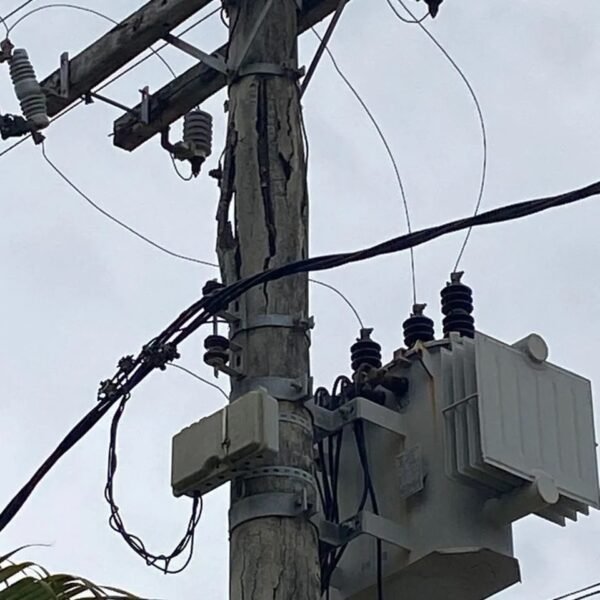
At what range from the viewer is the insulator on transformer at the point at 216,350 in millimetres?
6949

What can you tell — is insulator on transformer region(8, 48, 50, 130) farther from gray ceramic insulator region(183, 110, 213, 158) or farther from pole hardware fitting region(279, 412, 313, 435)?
pole hardware fitting region(279, 412, 313, 435)

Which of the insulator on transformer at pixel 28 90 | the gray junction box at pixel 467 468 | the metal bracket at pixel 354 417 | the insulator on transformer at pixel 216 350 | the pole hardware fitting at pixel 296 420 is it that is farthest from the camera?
the insulator on transformer at pixel 28 90

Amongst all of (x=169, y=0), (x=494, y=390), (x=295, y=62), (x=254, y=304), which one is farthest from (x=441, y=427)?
(x=169, y=0)

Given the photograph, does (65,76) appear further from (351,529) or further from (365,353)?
(351,529)

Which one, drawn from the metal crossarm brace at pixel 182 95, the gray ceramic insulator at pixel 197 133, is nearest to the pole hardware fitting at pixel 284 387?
the metal crossarm brace at pixel 182 95

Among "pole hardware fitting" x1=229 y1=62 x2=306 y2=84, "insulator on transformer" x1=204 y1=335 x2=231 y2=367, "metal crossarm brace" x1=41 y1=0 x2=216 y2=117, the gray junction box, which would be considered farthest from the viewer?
"metal crossarm brace" x1=41 y1=0 x2=216 y2=117

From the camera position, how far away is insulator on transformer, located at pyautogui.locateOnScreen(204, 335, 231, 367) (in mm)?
6949

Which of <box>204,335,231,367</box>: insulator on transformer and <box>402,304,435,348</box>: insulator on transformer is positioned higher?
<box>402,304,435,348</box>: insulator on transformer

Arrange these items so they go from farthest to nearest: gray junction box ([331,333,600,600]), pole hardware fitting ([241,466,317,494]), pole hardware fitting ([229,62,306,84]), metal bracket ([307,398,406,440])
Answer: pole hardware fitting ([229,62,306,84]) → metal bracket ([307,398,406,440]) → gray junction box ([331,333,600,600]) → pole hardware fitting ([241,466,317,494])

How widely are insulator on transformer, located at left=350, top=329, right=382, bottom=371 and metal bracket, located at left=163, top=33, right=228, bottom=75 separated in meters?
1.16

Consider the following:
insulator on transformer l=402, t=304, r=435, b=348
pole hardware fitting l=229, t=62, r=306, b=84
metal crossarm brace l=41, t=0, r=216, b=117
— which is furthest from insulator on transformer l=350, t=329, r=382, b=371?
metal crossarm brace l=41, t=0, r=216, b=117

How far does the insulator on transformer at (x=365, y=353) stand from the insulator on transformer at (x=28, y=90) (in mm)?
1630

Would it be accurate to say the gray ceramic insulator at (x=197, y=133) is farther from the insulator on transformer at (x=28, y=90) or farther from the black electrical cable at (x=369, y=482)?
the black electrical cable at (x=369, y=482)

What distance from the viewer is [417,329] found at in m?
7.69
